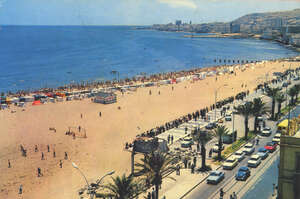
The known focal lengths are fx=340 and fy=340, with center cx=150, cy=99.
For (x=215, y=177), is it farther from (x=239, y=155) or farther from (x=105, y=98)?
(x=105, y=98)

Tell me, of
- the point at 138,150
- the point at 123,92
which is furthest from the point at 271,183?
the point at 123,92

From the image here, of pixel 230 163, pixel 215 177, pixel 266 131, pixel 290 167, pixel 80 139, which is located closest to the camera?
pixel 290 167

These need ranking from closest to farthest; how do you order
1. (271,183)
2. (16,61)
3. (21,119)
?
(271,183)
(21,119)
(16,61)

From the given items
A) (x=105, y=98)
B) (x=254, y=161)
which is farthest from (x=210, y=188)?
(x=105, y=98)

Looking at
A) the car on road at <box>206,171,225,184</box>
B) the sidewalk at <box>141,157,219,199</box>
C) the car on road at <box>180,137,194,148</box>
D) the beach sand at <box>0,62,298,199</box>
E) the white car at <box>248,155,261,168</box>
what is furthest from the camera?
the car on road at <box>180,137,194,148</box>

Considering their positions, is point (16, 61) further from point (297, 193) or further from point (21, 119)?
point (297, 193)

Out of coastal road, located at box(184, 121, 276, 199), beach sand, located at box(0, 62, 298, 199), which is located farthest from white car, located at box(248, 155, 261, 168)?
beach sand, located at box(0, 62, 298, 199)

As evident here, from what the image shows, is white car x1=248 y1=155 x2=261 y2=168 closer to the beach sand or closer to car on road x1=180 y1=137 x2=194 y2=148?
car on road x1=180 y1=137 x2=194 y2=148
